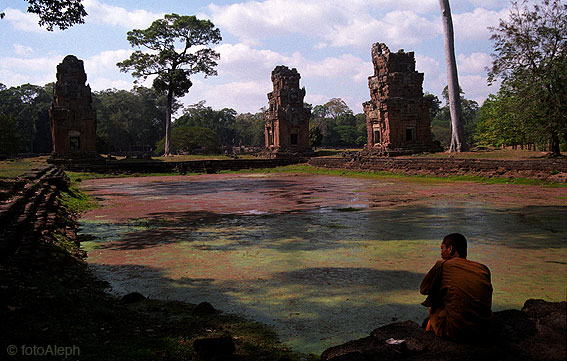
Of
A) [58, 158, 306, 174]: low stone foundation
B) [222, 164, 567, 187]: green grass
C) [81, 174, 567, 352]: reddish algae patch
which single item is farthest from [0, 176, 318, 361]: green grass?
[58, 158, 306, 174]: low stone foundation

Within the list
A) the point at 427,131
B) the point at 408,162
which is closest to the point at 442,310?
the point at 408,162

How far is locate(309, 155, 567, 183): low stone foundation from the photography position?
52.2 feet

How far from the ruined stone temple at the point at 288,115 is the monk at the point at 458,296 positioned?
1403 inches

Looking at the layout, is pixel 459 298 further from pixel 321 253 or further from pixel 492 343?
pixel 321 253

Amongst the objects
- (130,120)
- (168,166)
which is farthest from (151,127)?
(168,166)

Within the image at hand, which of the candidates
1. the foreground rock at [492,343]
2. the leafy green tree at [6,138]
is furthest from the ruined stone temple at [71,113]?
the foreground rock at [492,343]

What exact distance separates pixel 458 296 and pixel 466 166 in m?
18.0

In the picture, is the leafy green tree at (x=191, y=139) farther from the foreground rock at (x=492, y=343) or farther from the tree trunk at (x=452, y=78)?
the foreground rock at (x=492, y=343)

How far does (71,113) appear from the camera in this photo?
33031mm

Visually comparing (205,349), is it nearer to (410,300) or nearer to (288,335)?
(288,335)

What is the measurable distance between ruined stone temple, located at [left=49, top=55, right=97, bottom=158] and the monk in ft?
111

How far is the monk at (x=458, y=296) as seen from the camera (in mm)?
2980

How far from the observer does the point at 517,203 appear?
37.3 feet

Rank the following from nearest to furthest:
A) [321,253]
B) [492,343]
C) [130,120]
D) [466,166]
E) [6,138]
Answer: [492,343] < [321,253] < [466,166] < [6,138] < [130,120]
